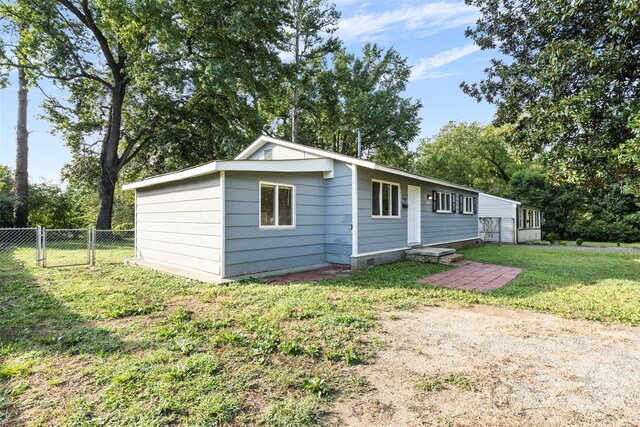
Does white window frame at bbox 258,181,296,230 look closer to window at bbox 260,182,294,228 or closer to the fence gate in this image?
window at bbox 260,182,294,228

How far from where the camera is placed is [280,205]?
7277 millimetres

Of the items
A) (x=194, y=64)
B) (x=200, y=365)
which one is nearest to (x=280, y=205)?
(x=200, y=365)

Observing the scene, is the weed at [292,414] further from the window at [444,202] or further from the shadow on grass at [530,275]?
the window at [444,202]

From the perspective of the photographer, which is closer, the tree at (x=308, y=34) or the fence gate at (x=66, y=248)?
the fence gate at (x=66, y=248)

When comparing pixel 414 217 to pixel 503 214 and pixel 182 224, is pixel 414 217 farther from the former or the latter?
pixel 503 214

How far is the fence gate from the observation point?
332 inches

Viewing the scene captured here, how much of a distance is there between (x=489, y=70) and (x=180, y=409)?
989 cm

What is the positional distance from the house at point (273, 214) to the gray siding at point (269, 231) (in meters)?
0.02

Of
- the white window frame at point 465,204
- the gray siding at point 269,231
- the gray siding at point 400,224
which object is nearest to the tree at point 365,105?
the white window frame at point 465,204

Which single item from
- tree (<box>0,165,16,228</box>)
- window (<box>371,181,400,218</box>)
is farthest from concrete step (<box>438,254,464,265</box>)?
tree (<box>0,165,16,228</box>)

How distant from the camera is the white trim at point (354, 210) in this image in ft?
25.1

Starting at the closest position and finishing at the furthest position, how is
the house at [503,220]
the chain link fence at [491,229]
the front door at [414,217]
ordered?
the front door at [414,217], the house at [503,220], the chain link fence at [491,229]

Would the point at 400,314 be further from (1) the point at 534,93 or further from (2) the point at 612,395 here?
(1) the point at 534,93

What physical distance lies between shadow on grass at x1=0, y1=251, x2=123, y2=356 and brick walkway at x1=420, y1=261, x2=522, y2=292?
5.51 meters
